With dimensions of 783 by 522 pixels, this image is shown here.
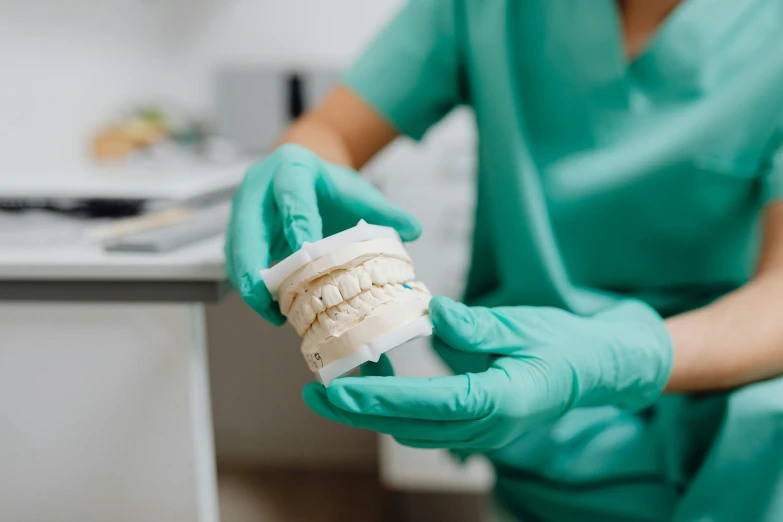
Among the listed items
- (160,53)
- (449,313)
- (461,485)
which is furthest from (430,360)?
(160,53)

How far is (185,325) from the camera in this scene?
2.19ft

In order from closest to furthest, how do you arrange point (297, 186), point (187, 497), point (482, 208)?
point (297, 186)
point (187, 497)
point (482, 208)

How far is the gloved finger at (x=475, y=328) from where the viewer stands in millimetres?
471

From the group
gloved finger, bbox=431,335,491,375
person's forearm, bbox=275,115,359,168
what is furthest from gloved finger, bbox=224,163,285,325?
gloved finger, bbox=431,335,491,375

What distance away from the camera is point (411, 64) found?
0.81 metres

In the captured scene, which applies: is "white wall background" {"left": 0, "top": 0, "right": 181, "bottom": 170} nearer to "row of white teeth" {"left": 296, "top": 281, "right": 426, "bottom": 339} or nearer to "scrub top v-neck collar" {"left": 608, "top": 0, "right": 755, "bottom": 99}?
"row of white teeth" {"left": 296, "top": 281, "right": 426, "bottom": 339}

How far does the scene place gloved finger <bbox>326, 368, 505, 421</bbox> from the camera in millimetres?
458

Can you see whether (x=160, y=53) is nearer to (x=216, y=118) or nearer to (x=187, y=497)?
(x=216, y=118)

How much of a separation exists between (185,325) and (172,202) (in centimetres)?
25

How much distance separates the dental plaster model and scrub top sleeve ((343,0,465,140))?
1.15ft

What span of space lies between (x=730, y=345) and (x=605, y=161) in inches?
9.5

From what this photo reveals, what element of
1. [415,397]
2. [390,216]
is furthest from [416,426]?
[390,216]

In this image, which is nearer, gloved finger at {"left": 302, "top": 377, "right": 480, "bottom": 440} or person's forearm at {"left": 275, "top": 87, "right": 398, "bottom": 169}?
gloved finger at {"left": 302, "top": 377, "right": 480, "bottom": 440}

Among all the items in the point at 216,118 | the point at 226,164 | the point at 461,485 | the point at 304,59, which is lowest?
the point at 461,485
